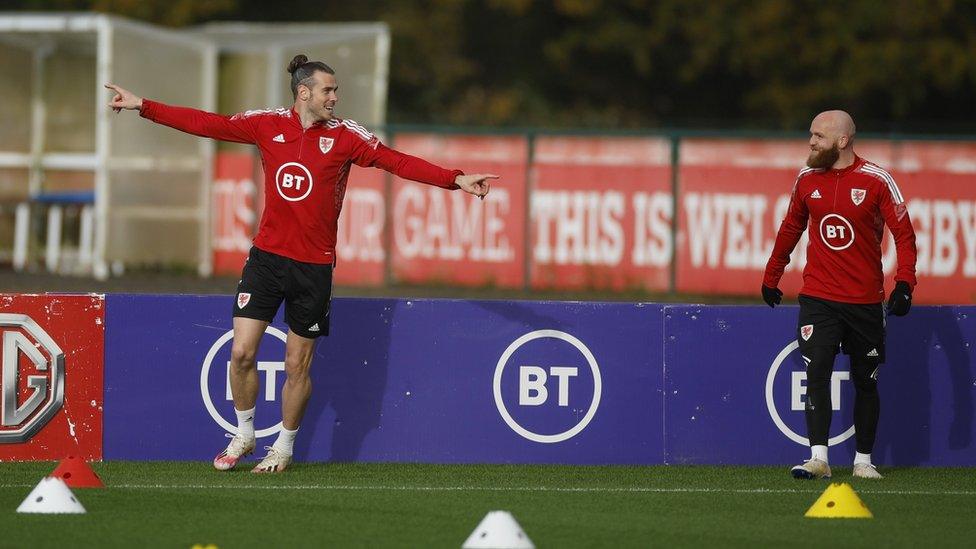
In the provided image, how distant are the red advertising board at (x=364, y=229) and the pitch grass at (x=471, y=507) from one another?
10.8m

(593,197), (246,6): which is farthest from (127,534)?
(246,6)

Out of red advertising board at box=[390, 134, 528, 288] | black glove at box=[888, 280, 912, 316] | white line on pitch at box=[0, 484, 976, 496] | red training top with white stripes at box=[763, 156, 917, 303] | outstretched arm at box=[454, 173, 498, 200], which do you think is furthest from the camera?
red advertising board at box=[390, 134, 528, 288]

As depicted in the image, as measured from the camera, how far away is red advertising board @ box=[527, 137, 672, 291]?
19.4m

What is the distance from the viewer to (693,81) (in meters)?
35.6

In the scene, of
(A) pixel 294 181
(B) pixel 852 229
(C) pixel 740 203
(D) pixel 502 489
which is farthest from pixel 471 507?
(C) pixel 740 203

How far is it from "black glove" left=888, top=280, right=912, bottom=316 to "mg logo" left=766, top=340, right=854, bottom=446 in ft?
2.93

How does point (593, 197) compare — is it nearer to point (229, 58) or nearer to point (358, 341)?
point (229, 58)

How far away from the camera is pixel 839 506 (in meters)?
7.82

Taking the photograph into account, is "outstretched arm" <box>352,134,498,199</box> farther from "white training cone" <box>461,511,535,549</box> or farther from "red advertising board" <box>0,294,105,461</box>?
"white training cone" <box>461,511,535,549</box>

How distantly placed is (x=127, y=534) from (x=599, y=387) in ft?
10.8

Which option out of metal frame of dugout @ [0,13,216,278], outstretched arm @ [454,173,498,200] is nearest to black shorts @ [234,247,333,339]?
outstretched arm @ [454,173,498,200]

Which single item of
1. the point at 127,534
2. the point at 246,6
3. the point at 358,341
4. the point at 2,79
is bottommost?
the point at 127,534

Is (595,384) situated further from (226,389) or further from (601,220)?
(601,220)

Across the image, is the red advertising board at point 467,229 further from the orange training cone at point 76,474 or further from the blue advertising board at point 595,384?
the orange training cone at point 76,474
